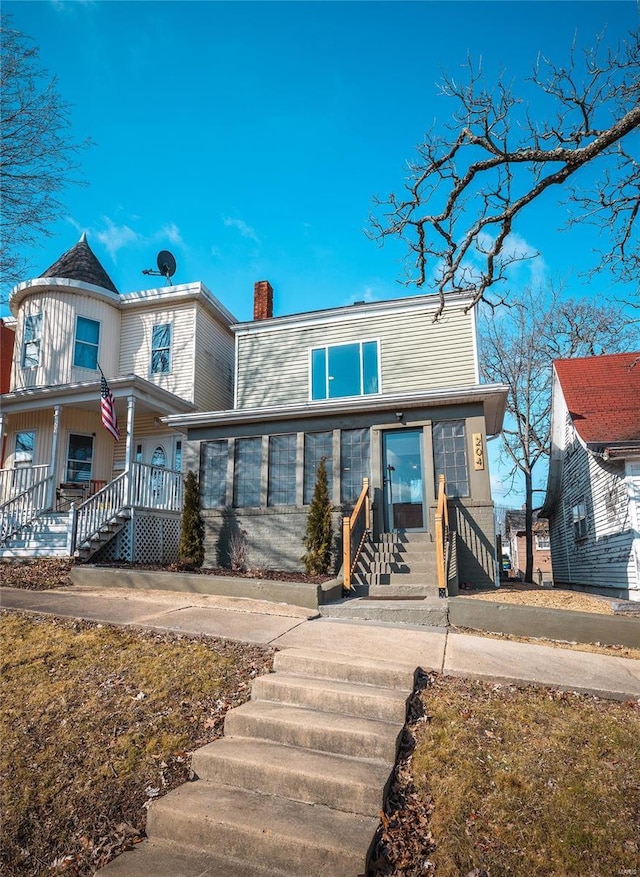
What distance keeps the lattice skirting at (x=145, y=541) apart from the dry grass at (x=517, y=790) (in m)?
9.54

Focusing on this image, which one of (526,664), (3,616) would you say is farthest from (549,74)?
(3,616)

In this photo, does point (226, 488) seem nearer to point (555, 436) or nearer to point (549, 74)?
point (549, 74)

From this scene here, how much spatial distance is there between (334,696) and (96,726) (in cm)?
193

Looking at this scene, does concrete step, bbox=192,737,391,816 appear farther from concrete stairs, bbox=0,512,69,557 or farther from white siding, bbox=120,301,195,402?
white siding, bbox=120,301,195,402

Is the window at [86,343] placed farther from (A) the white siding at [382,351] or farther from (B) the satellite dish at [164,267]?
(A) the white siding at [382,351]

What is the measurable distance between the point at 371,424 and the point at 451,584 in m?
4.31

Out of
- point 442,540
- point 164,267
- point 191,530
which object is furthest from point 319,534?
point 164,267

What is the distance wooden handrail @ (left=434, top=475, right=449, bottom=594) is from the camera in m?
8.84

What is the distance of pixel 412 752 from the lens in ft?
12.8

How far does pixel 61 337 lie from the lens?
16.3 metres

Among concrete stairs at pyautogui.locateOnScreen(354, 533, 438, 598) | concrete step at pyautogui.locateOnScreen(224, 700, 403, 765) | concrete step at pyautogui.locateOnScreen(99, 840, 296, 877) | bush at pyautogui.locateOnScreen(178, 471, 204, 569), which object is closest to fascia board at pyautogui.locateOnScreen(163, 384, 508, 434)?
bush at pyautogui.locateOnScreen(178, 471, 204, 569)

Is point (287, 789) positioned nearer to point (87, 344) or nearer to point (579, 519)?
point (579, 519)

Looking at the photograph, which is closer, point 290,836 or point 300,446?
point 290,836

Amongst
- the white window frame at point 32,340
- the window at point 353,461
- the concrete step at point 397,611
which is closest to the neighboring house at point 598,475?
the window at point 353,461
